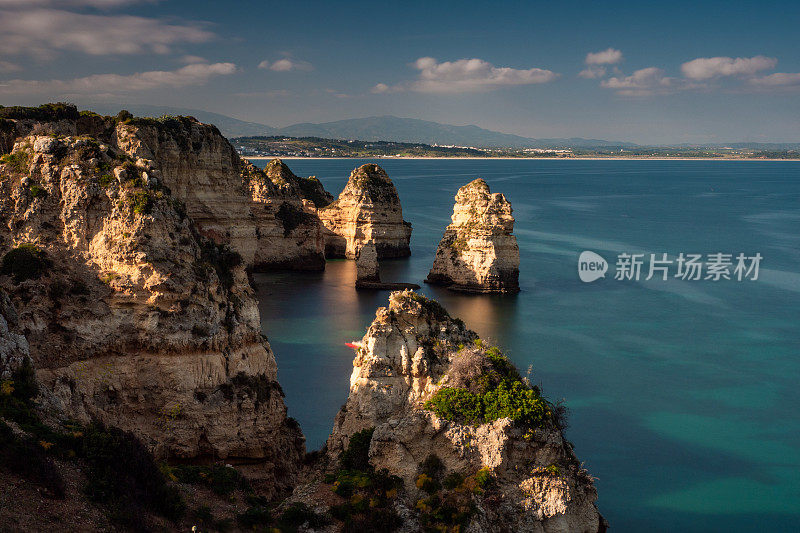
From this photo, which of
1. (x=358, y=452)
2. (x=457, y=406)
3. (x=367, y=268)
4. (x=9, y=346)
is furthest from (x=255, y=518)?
(x=367, y=268)

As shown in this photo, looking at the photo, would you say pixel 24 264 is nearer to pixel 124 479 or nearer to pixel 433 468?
pixel 124 479

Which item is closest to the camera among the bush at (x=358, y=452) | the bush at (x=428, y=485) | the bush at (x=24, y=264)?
the bush at (x=428, y=485)

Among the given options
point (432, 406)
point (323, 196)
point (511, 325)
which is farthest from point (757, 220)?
point (432, 406)

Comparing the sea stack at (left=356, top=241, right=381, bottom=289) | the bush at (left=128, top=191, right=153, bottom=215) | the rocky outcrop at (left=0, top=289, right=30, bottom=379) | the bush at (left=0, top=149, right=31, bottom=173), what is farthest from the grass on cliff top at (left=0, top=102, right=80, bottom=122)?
the sea stack at (left=356, top=241, right=381, bottom=289)

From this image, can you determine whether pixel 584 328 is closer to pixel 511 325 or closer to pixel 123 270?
pixel 511 325

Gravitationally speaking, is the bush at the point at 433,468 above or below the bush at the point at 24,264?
below

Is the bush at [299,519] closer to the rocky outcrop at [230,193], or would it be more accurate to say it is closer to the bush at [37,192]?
the bush at [37,192]

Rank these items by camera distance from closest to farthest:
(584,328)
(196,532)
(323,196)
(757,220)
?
(196,532), (584,328), (323,196), (757,220)

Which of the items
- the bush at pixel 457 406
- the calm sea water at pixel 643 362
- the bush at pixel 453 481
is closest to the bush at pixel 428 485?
the bush at pixel 453 481
